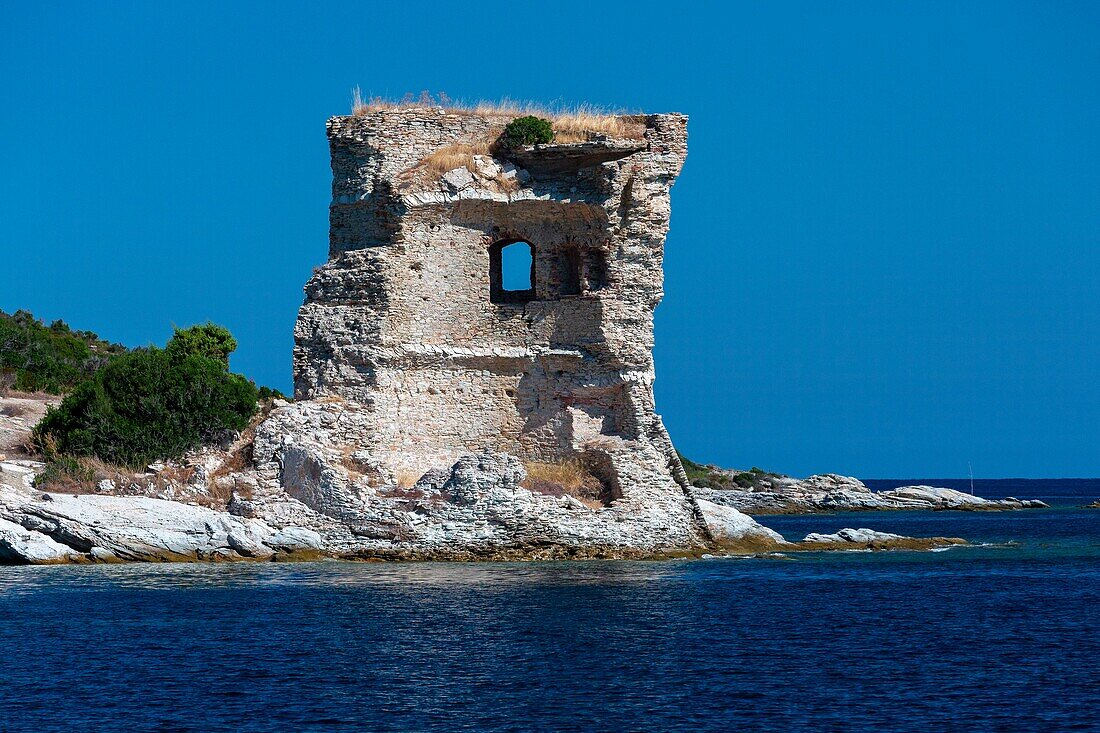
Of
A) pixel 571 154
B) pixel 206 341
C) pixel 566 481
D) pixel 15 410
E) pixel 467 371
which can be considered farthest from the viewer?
pixel 206 341

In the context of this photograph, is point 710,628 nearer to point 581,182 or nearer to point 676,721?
point 676,721

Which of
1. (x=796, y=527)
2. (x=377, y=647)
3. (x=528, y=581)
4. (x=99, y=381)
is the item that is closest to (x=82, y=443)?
(x=99, y=381)

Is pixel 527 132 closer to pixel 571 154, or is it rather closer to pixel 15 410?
pixel 571 154

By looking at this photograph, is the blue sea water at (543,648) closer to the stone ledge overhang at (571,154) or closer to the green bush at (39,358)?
the stone ledge overhang at (571,154)

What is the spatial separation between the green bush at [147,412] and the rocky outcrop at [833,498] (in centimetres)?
3204

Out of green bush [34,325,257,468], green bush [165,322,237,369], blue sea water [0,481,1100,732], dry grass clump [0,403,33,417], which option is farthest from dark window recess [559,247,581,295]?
dry grass clump [0,403,33,417]

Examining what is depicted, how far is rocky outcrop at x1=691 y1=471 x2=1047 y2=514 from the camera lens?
62.1m

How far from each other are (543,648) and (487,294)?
12.6 meters

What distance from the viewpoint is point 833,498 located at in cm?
6438

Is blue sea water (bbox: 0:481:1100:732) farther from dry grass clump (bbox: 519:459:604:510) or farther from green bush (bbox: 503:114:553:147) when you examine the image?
green bush (bbox: 503:114:553:147)

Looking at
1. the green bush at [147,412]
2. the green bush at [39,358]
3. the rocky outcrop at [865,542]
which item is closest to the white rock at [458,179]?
the green bush at [147,412]

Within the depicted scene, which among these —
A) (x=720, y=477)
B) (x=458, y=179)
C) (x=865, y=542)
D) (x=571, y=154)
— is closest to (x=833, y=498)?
(x=720, y=477)

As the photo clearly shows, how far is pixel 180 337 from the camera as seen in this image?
38.8 metres

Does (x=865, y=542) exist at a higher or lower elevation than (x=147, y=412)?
lower
